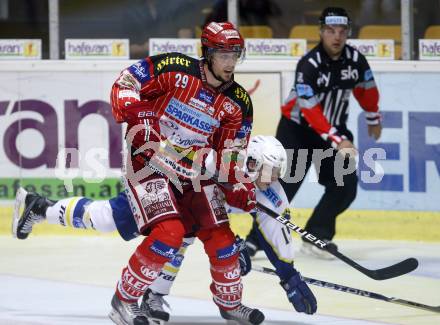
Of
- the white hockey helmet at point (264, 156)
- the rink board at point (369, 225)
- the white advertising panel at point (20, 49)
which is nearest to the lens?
the white hockey helmet at point (264, 156)

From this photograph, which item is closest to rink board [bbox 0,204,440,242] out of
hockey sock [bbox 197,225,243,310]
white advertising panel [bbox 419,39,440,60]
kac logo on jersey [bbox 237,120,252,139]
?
white advertising panel [bbox 419,39,440,60]

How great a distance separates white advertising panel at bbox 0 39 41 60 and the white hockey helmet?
2.98 metres

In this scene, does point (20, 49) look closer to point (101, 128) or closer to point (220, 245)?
point (101, 128)

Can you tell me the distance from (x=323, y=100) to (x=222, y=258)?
91.6 inches

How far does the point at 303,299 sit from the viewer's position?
4.98 metres

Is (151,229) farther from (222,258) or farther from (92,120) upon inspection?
(92,120)

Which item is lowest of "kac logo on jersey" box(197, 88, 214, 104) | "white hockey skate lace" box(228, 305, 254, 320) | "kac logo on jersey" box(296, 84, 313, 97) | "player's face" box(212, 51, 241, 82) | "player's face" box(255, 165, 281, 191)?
"white hockey skate lace" box(228, 305, 254, 320)

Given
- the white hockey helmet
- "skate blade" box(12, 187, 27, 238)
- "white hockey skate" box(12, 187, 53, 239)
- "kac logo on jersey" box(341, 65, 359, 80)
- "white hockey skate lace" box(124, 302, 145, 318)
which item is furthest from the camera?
"kac logo on jersey" box(341, 65, 359, 80)

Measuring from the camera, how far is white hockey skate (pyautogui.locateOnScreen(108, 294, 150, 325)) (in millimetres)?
4812

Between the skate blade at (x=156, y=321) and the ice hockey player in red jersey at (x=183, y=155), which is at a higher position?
the ice hockey player in red jersey at (x=183, y=155)

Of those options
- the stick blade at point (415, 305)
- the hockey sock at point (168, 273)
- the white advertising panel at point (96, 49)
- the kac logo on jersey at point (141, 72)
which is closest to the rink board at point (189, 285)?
the stick blade at point (415, 305)

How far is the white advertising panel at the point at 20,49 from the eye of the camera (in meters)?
8.00

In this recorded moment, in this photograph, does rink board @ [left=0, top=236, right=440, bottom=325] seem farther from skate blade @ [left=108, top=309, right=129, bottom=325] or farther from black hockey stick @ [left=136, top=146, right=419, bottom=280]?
skate blade @ [left=108, top=309, right=129, bottom=325]

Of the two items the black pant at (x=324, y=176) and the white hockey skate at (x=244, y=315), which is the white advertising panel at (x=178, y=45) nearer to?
the black pant at (x=324, y=176)
